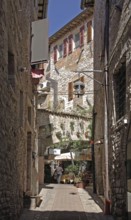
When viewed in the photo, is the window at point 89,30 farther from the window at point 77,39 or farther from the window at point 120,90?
the window at point 120,90

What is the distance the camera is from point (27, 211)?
14.0 meters

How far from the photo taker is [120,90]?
1277 centimetres

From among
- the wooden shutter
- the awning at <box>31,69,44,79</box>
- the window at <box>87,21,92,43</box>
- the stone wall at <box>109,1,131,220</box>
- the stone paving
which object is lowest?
the stone paving

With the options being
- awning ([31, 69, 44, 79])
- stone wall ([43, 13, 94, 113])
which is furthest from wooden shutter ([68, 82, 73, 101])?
awning ([31, 69, 44, 79])

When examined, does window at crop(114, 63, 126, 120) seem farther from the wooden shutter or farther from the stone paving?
the wooden shutter

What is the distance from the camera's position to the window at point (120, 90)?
40.0 ft

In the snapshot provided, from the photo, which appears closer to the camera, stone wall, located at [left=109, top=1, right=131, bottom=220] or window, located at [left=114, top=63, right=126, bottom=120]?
stone wall, located at [left=109, top=1, right=131, bottom=220]

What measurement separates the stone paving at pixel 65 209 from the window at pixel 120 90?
9.89 feet

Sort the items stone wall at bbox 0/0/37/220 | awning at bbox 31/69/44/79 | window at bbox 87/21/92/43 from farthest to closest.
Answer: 1. window at bbox 87/21/92/43
2. awning at bbox 31/69/44/79
3. stone wall at bbox 0/0/37/220

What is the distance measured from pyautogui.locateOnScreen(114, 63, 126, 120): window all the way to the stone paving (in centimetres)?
301

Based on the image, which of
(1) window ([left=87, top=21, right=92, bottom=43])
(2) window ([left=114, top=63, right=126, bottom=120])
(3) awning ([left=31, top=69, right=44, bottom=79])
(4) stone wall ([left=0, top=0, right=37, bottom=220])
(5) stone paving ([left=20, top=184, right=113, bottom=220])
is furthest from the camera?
(1) window ([left=87, top=21, right=92, bottom=43])

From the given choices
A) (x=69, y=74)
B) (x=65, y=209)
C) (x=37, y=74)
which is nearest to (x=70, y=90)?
(x=69, y=74)

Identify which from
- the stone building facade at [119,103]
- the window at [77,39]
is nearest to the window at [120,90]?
the stone building facade at [119,103]

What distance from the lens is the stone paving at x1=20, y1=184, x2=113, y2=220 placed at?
13.2 metres
